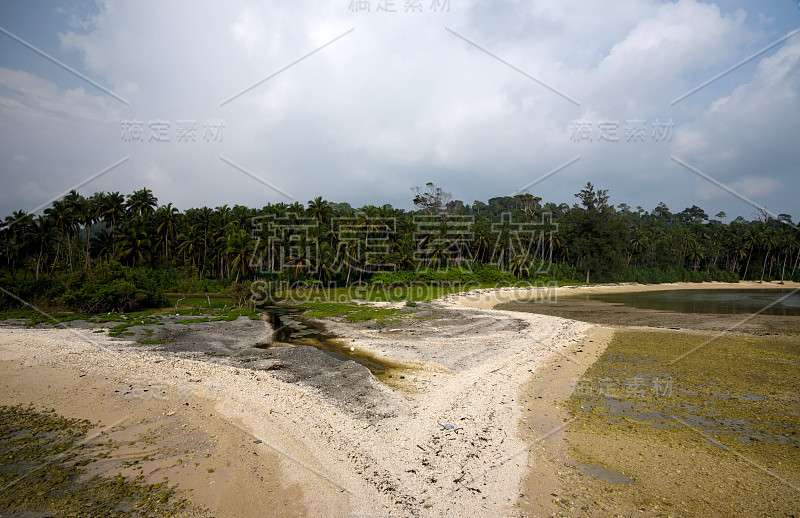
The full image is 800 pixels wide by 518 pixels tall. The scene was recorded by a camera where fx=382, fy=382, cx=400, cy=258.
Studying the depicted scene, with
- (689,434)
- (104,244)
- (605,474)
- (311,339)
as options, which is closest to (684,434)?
(689,434)

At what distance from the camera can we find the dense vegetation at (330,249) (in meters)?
46.4

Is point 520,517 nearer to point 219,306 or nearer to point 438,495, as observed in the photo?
point 438,495

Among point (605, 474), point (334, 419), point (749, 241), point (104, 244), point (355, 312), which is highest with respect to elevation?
point (749, 241)

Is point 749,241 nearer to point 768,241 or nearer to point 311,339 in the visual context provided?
point 768,241

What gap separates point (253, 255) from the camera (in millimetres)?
52938

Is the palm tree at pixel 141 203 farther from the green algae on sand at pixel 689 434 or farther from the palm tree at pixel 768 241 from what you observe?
the palm tree at pixel 768 241

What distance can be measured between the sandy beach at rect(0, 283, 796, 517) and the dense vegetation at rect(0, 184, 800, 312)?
19748mm

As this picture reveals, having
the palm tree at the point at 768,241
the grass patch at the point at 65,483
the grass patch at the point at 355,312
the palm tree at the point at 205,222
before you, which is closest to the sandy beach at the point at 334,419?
the grass patch at the point at 65,483

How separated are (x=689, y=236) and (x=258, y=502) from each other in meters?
104

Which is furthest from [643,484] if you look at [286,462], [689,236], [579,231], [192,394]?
[689,236]

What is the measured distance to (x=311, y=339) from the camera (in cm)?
2514

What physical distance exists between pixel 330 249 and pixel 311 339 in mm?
34096

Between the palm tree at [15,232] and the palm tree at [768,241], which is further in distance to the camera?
the palm tree at [768,241]

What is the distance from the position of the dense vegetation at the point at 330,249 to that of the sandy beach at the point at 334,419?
1975 cm
